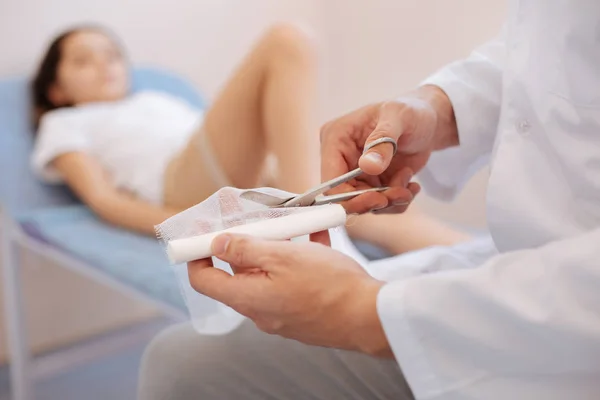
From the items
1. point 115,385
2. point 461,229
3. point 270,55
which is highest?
point 270,55

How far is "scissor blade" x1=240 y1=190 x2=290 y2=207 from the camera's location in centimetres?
51

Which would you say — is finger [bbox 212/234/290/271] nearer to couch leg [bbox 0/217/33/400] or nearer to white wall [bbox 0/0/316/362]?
couch leg [bbox 0/217/33/400]

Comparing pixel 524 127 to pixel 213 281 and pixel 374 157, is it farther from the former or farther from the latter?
pixel 213 281

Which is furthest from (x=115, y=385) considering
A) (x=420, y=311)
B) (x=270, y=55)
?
(x=420, y=311)

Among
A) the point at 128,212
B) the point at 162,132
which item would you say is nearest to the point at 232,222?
the point at 128,212

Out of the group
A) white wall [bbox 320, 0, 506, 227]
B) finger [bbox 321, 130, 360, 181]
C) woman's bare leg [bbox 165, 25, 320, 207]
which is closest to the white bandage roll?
finger [bbox 321, 130, 360, 181]

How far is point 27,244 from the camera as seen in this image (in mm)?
1253

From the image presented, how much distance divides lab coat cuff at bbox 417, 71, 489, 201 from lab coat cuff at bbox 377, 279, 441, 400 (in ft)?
1.03

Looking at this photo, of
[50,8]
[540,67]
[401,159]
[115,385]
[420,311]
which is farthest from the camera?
[50,8]

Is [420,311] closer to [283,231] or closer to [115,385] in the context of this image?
[283,231]

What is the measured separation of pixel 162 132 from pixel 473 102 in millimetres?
927

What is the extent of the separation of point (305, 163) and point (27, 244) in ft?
1.99

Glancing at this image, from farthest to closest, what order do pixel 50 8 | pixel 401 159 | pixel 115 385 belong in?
pixel 50 8, pixel 115 385, pixel 401 159

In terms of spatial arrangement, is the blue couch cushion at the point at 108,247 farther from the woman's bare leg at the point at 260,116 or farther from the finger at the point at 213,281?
the finger at the point at 213,281
